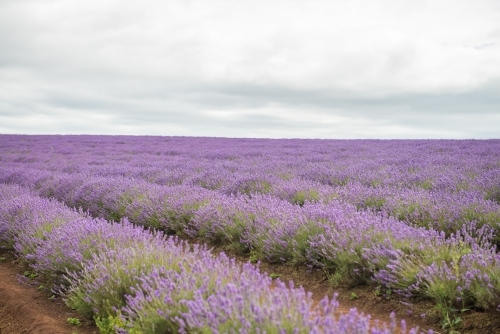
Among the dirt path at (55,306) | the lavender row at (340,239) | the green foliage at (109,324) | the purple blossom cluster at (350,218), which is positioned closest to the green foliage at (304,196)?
the purple blossom cluster at (350,218)

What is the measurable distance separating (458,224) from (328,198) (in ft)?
5.91

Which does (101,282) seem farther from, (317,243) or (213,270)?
(317,243)

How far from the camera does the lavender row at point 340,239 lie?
9.61ft

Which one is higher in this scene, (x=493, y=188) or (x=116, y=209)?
(x=493, y=188)

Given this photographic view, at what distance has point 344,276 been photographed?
3.61 meters

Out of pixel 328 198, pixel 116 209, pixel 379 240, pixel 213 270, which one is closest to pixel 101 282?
pixel 213 270

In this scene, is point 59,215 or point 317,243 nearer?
point 317,243

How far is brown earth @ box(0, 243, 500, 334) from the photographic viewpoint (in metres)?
2.79

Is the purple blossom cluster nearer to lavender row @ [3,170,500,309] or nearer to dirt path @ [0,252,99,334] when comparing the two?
lavender row @ [3,170,500,309]

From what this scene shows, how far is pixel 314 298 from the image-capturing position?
11.6 feet

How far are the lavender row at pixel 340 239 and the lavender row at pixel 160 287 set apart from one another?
500 mm

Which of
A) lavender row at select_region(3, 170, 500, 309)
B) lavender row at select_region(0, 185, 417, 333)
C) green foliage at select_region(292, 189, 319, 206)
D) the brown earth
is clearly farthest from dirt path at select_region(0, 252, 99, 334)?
green foliage at select_region(292, 189, 319, 206)

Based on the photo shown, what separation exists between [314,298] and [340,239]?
1.92 ft

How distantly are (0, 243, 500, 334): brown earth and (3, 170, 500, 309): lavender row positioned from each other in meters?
0.11
